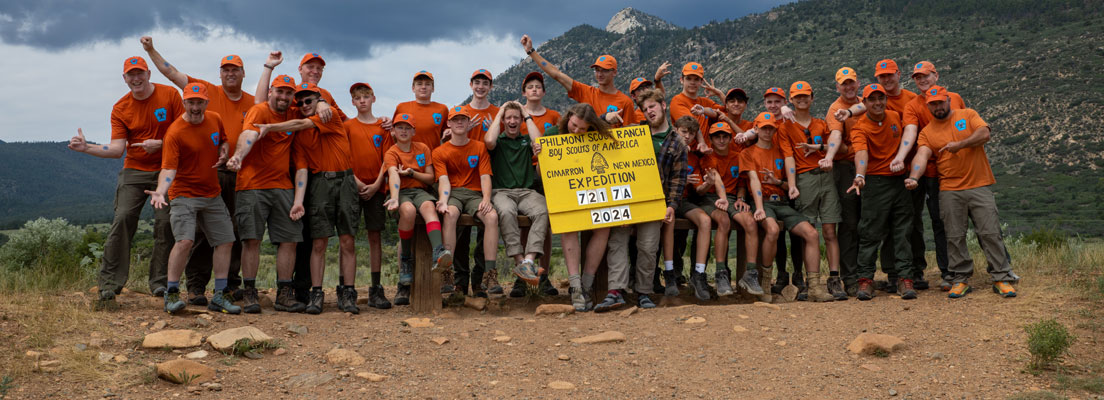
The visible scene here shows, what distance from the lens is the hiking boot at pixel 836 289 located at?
25.4 feet

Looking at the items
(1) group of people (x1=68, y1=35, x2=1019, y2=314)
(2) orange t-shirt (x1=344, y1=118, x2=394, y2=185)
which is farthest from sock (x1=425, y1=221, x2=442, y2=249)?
(2) orange t-shirt (x1=344, y1=118, x2=394, y2=185)

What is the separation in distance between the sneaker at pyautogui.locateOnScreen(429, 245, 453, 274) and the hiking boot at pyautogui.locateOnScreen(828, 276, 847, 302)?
402 cm

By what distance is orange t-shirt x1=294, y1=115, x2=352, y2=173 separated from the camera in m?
7.30

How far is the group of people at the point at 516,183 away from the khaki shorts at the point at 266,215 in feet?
0.06

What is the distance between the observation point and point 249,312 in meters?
7.00

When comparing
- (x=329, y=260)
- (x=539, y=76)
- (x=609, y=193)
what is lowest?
(x=329, y=260)

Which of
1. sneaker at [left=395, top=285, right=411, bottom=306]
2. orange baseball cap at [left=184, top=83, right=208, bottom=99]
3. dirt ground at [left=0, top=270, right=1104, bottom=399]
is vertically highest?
orange baseball cap at [left=184, top=83, right=208, bottom=99]

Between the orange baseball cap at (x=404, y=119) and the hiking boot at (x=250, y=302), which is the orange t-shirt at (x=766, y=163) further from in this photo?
the hiking boot at (x=250, y=302)

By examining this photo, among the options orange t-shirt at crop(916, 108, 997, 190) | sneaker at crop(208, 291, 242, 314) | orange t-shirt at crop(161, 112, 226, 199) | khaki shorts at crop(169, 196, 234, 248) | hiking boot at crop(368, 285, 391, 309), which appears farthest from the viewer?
hiking boot at crop(368, 285, 391, 309)

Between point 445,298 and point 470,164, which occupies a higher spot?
point 470,164

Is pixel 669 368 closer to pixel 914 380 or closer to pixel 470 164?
pixel 914 380

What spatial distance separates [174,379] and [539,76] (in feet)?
15.3

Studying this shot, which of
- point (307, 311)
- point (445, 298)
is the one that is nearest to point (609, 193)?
point (445, 298)

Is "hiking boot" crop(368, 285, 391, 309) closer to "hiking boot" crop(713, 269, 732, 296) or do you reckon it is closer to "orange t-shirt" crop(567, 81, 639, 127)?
"orange t-shirt" crop(567, 81, 639, 127)
